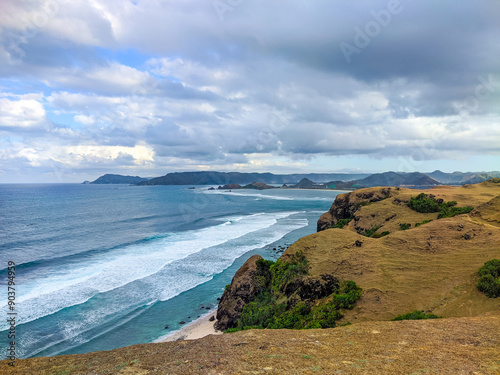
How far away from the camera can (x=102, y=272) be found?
108 ft

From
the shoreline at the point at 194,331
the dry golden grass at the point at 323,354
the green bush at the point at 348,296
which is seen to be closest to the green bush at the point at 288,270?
the green bush at the point at 348,296

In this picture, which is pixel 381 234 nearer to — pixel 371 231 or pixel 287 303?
pixel 371 231

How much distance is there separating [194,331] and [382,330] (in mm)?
15363

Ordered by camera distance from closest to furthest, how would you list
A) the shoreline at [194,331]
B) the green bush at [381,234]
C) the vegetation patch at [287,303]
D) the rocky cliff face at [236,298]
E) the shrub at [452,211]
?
the vegetation patch at [287,303] → the shoreline at [194,331] → the rocky cliff face at [236,298] → the shrub at [452,211] → the green bush at [381,234]

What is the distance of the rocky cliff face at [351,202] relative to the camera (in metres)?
38.2

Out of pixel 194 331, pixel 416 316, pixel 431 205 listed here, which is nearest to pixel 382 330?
pixel 416 316

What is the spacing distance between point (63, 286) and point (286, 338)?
92.0ft

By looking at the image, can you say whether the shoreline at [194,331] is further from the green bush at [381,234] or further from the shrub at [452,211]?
the shrub at [452,211]

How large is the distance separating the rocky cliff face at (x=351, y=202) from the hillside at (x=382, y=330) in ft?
52.9

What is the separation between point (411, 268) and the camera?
15.9 metres

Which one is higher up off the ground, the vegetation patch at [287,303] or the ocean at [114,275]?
the vegetation patch at [287,303]

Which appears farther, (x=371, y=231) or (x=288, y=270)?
(x=371, y=231)

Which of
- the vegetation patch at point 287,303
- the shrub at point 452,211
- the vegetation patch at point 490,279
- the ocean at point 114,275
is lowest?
the ocean at point 114,275

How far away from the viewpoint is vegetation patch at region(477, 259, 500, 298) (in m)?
12.4
